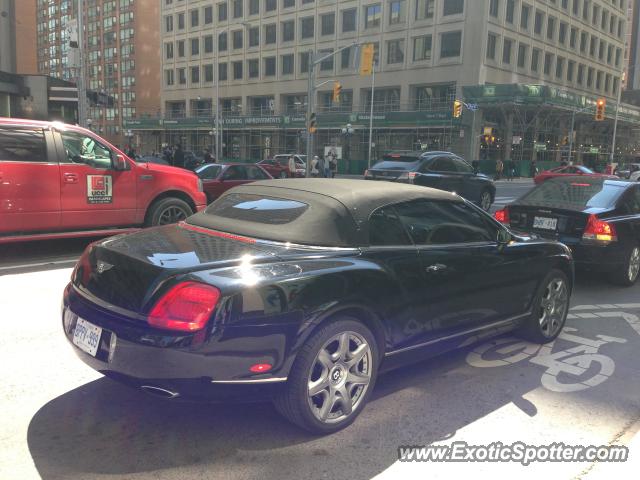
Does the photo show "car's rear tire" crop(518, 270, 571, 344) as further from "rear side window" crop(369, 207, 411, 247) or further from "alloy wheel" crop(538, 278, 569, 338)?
"rear side window" crop(369, 207, 411, 247)

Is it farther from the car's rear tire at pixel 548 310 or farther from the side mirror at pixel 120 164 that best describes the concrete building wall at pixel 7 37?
the car's rear tire at pixel 548 310

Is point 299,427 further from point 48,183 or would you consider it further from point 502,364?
point 48,183

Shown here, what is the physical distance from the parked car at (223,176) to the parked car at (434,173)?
3216 mm

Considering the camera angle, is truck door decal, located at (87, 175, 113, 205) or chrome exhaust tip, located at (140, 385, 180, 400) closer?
chrome exhaust tip, located at (140, 385, 180, 400)

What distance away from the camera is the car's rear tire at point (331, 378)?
10.1 ft

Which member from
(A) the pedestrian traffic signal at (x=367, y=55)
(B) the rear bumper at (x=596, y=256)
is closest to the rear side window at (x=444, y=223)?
(B) the rear bumper at (x=596, y=256)

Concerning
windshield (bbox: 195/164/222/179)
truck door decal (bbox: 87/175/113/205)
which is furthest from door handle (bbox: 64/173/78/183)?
windshield (bbox: 195/164/222/179)

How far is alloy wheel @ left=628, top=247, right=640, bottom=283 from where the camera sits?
7376 millimetres

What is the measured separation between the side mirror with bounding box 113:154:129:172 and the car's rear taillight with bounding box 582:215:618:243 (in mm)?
6519

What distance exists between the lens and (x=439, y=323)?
3.87 meters

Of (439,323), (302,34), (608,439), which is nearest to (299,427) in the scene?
(439,323)

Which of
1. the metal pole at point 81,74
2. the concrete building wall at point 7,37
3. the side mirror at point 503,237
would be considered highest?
the concrete building wall at point 7,37

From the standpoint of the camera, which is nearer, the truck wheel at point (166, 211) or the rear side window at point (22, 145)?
the rear side window at point (22, 145)

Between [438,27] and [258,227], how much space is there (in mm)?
49851
